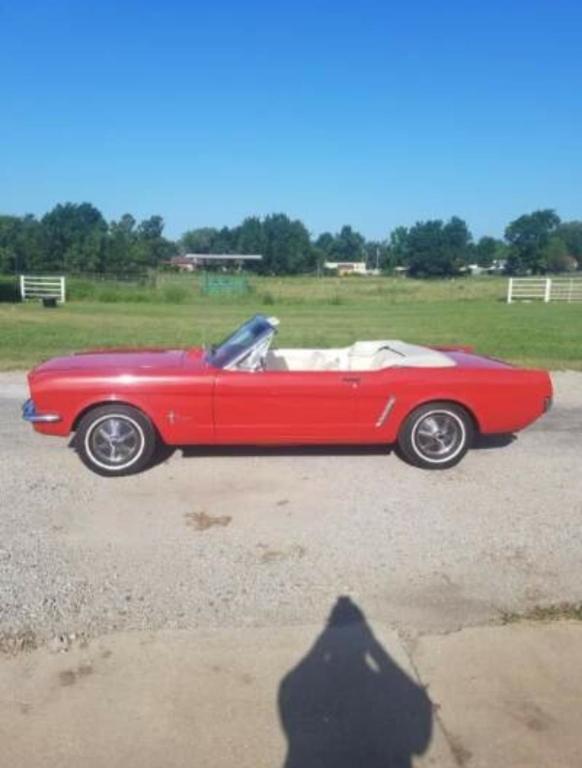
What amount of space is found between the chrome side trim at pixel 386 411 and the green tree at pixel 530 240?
126390mm

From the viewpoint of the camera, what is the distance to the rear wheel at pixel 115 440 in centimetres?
529

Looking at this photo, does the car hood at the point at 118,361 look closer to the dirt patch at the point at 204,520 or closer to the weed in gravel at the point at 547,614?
the dirt patch at the point at 204,520

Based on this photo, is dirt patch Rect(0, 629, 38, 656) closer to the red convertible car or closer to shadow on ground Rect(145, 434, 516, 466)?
the red convertible car

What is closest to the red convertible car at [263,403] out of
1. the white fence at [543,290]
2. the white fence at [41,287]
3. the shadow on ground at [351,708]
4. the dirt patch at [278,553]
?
the dirt patch at [278,553]

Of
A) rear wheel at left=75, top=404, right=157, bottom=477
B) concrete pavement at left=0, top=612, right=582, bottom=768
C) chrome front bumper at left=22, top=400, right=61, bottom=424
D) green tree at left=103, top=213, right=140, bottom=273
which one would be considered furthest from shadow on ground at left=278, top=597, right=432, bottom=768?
green tree at left=103, top=213, right=140, bottom=273

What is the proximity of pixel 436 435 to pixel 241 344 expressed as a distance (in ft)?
5.71

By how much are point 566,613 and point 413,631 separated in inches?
31.3

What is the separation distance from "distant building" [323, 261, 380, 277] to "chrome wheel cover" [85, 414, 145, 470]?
423 feet

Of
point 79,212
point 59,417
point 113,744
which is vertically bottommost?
point 113,744

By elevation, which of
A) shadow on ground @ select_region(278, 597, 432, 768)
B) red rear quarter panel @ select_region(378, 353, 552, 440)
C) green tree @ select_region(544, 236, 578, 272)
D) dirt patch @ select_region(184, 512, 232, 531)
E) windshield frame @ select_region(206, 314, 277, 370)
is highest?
green tree @ select_region(544, 236, 578, 272)

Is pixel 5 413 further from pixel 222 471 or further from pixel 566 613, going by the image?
pixel 566 613

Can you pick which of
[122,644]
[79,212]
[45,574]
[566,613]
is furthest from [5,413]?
[79,212]

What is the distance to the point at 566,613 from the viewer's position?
3.41 metres

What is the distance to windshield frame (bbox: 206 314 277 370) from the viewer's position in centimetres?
545
